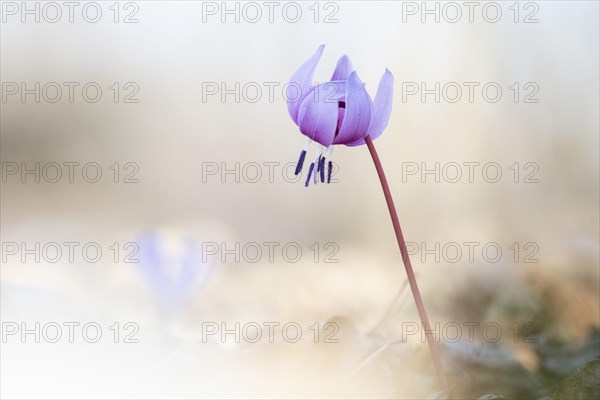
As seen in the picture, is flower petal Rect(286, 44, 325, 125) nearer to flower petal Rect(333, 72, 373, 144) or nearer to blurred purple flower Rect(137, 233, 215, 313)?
flower petal Rect(333, 72, 373, 144)

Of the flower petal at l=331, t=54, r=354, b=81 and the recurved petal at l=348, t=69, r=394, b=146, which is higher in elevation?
the flower petal at l=331, t=54, r=354, b=81

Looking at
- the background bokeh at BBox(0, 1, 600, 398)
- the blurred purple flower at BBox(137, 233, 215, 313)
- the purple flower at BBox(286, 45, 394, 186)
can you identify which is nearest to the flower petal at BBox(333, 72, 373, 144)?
the purple flower at BBox(286, 45, 394, 186)

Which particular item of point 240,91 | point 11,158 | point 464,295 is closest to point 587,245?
point 464,295

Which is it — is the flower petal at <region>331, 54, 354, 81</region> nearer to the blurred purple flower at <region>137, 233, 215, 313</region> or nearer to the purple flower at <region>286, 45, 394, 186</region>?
the purple flower at <region>286, 45, 394, 186</region>

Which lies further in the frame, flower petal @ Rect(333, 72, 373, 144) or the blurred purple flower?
the blurred purple flower

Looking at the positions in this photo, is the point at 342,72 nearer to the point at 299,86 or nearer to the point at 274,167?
the point at 299,86

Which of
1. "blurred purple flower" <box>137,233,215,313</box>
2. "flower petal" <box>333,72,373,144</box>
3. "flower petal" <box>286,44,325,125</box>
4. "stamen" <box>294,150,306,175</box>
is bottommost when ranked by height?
"blurred purple flower" <box>137,233,215,313</box>

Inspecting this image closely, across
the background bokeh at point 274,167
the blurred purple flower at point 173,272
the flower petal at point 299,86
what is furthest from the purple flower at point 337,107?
the blurred purple flower at point 173,272
